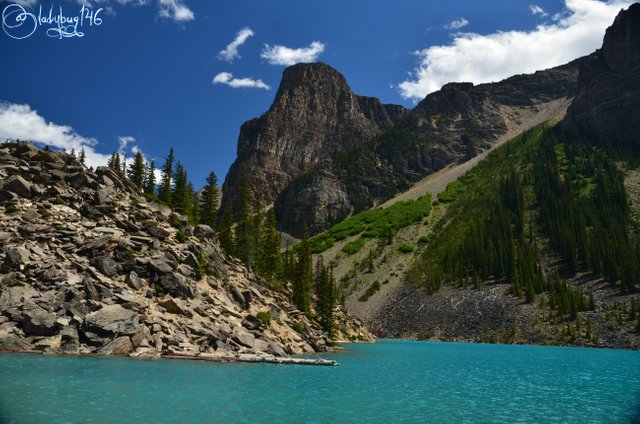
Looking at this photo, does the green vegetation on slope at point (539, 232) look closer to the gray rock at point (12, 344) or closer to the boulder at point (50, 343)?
the boulder at point (50, 343)

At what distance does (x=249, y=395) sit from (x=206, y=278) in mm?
30772

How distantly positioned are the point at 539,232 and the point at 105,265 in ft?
495

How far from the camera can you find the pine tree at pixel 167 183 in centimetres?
8646

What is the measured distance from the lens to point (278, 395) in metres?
26.3

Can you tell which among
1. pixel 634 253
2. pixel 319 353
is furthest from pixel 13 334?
pixel 634 253

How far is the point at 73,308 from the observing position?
3916 centimetres

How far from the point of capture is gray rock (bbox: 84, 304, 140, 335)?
38594 millimetres

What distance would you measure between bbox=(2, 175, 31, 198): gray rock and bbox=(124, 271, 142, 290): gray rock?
57.7 ft

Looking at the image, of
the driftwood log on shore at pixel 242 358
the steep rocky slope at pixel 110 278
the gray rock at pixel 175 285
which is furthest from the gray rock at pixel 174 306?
the driftwood log on shore at pixel 242 358

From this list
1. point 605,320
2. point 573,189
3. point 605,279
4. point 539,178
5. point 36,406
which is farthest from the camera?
point 539,178

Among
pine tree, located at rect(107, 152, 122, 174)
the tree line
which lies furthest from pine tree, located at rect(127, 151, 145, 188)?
pine tree, located at rect(107, 152, 122, 174)

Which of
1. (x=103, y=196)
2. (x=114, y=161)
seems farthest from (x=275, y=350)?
(x=114, y=161)

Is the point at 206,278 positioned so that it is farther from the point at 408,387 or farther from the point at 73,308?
the point at 408,387

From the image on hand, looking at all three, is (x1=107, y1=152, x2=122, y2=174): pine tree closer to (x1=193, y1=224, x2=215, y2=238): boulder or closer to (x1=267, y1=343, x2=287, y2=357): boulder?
(x1=193, y1=224, x2=215, y2=238): boulder
